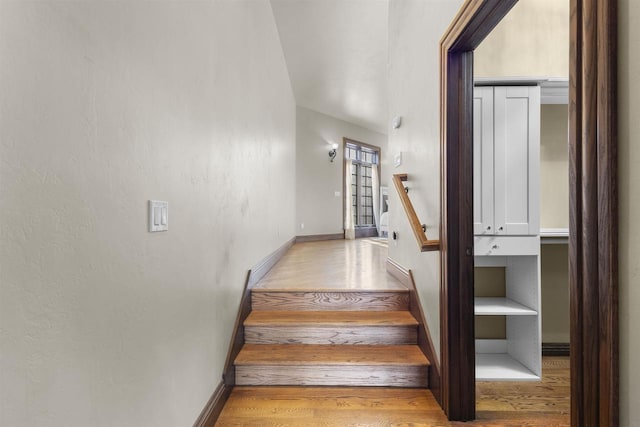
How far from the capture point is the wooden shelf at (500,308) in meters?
2.13

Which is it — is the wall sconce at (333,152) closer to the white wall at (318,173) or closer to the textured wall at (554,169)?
the white wall at (318,173)

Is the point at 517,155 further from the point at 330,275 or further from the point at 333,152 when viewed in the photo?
the point at 333,152

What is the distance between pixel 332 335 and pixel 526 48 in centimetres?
244

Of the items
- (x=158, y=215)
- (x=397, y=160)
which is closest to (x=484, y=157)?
(x=397, y=160)

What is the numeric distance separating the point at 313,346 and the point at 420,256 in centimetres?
99

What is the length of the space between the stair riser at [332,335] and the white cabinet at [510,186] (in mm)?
549

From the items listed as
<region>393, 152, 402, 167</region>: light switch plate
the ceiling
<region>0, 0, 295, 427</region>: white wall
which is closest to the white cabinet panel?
<region>393, 152, 402, 167</region>: light switch plate

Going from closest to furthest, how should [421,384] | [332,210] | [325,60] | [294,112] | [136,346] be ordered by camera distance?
[136,346], [421,384], [325,60], [294,112], [332,210]

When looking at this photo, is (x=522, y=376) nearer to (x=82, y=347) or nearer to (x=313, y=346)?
(x=313, y=346)

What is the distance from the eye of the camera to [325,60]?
16.8 feet

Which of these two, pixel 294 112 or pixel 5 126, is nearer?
pixel 5 126

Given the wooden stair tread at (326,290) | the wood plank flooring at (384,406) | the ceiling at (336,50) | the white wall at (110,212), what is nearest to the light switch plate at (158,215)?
the white wall at (110,212)

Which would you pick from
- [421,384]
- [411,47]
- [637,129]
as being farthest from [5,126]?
[411,47]

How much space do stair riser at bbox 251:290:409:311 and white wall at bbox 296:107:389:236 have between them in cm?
422
